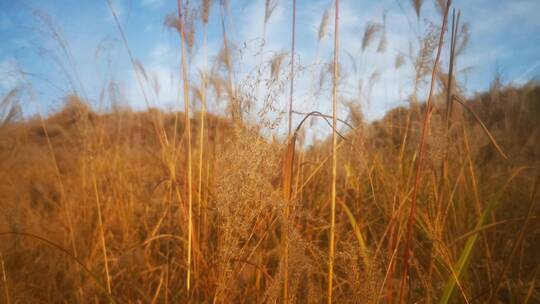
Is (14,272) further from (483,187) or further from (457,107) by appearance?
(483,187)

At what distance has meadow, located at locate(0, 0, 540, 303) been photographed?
0.83 meters

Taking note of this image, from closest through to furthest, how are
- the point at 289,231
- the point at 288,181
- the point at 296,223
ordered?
the point at 289,231 → the point at 288,181 → the point at 296,223

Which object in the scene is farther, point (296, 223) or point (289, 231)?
point (296, 223)

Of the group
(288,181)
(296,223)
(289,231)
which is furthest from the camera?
(296,223)

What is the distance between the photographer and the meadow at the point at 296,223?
834mm

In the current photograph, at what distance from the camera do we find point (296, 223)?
143 cm

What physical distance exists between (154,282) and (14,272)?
2.38 ft

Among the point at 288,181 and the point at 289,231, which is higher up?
the point at 288,181

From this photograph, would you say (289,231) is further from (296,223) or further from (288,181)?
(296,223)

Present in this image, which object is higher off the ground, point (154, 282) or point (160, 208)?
point (160, 208)

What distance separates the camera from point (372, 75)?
2832 millimetres

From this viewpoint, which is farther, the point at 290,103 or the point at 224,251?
the point at 290,103

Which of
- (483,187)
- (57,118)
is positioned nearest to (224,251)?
(483,187)

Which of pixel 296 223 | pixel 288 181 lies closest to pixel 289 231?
pixel 288 181
